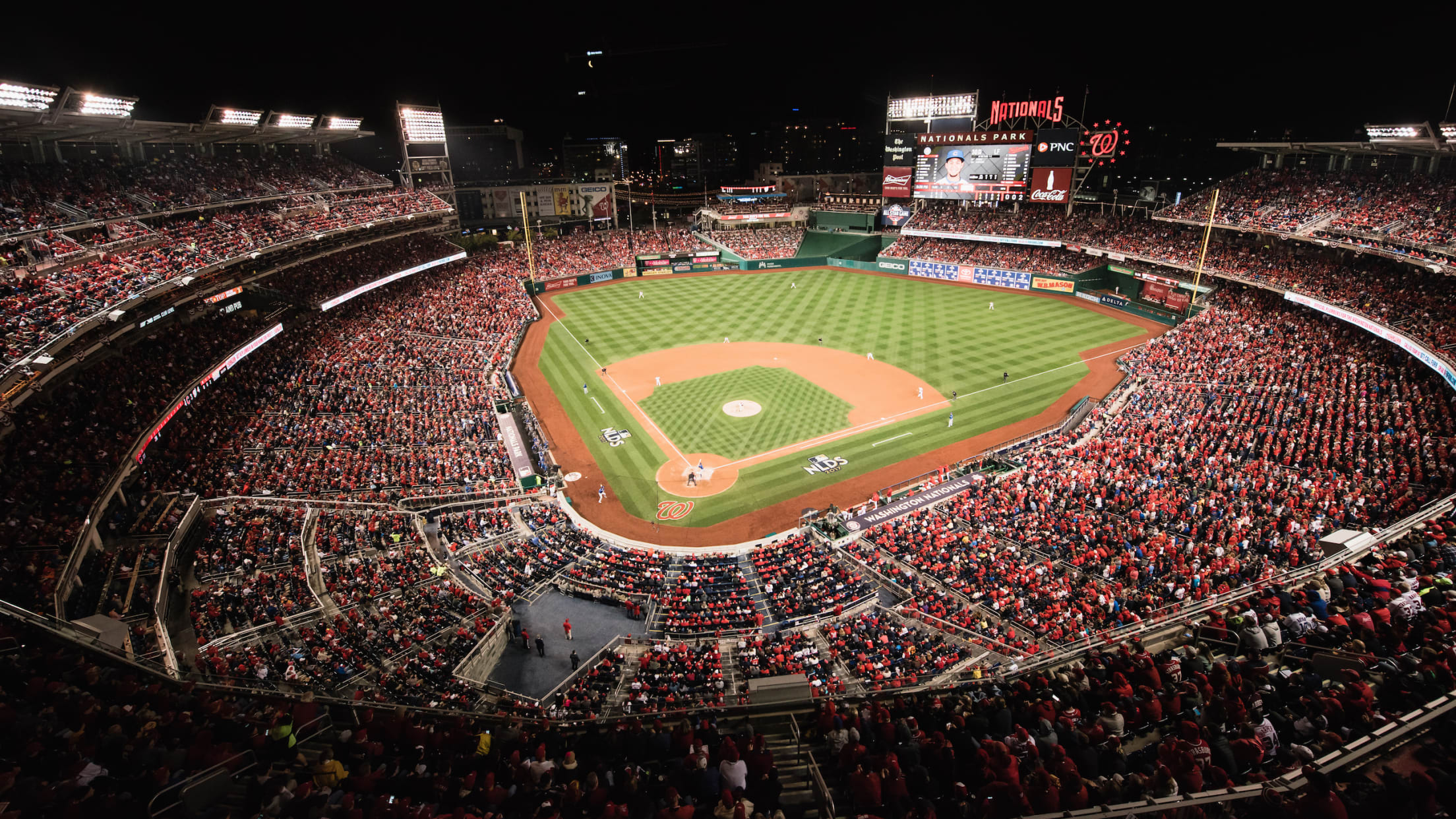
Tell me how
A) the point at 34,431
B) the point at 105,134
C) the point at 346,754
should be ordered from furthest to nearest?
the point at 105,134, the point at 34,431, the point at 346,754

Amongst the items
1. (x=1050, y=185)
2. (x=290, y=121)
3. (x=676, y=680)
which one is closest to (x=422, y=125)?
(x=290, y=121)

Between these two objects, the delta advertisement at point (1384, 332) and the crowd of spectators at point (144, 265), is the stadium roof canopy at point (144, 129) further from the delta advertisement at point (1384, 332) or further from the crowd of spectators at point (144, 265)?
the delta advertisement at point (1384, 332)

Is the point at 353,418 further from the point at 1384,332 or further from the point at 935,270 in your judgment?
the point at 935,270

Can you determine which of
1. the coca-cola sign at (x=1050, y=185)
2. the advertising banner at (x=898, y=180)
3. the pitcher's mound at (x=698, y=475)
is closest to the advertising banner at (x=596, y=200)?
the advertising banner at (x=898, y=180)

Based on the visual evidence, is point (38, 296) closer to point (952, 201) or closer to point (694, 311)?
point (694, 311)

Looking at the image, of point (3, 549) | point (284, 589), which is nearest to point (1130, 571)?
point (284, 589)

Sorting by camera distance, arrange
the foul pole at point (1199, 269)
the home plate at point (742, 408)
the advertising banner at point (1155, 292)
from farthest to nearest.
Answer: the advertising banner at point (1155, 292)
the foul pole at point (1199, 269)
the home plate at point (742, 408)
